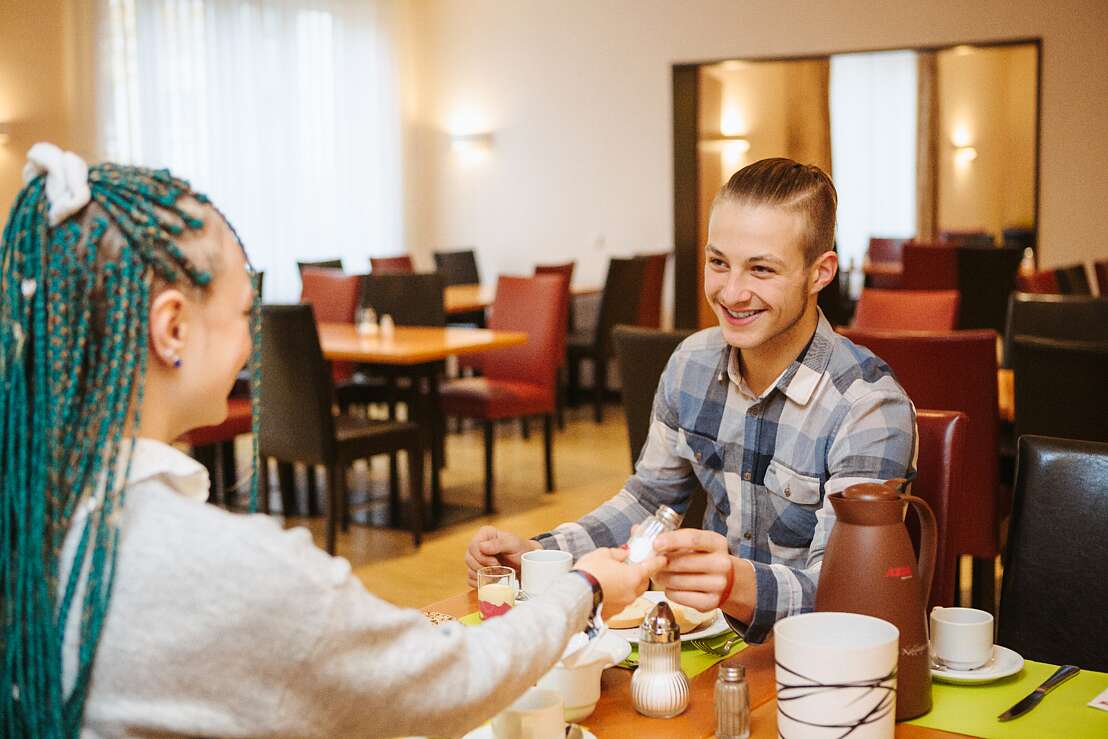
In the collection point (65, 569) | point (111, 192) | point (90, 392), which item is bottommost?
point (65, 569)

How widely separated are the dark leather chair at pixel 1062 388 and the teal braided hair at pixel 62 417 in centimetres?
219

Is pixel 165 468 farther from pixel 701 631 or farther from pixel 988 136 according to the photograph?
pixel 988 136

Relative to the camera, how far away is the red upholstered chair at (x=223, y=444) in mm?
4482

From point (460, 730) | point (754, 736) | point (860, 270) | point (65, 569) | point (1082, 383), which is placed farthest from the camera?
point (860, 270)

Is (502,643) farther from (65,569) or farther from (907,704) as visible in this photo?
(907,704)

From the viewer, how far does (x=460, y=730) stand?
95 cm

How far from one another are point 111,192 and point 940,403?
2332 millimetres

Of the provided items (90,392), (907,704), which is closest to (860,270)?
(907,704)

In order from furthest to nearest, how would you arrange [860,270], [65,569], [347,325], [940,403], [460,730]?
[860,270], [347,325], [940,403], [460,730], [65,569]

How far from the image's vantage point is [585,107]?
8.15 meters

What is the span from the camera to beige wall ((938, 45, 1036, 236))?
6.84 meters

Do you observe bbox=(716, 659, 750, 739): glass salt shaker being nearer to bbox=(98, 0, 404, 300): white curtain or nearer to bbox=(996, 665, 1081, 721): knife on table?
bbox=(996, 665, 1081, 721): knife on table

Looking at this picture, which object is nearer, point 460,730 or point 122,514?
point 122,514

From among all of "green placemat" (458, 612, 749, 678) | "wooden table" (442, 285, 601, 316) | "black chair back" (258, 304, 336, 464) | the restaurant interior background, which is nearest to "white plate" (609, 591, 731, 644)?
"green placemat" (458, 612, 749, 678)
